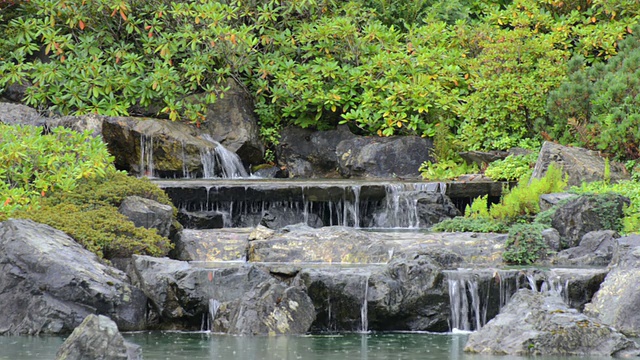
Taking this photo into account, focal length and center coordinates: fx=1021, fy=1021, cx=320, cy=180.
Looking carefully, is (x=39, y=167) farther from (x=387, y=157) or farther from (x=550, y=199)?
(x=387, y=157)

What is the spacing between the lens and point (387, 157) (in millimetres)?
18922

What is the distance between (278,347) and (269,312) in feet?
3.28

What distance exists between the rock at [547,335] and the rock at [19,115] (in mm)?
11660

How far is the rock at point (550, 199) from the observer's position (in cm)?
1400

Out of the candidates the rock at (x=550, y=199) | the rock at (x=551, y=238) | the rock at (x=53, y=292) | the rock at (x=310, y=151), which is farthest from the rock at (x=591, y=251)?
the rock at (x=310, y=151)

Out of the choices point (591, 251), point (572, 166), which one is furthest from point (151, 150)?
point (591, 251)

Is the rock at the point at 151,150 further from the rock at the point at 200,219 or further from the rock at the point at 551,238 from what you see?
the rock at the point at 551,238

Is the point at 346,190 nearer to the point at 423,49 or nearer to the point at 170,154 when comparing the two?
the point at 170,154

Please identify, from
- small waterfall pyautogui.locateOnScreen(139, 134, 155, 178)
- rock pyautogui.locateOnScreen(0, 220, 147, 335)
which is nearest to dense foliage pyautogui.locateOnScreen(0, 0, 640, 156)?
small waterfall pyautogui.locateOnScreen(139, 134, 155, 178)

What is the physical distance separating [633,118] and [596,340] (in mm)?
7764

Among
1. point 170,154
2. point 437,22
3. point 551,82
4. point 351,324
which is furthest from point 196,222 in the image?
point 437,22

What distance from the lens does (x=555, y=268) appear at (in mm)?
11797

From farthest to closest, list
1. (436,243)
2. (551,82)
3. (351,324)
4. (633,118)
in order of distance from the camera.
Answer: (551,82) < (633,118) < (436,243) < (351,324)

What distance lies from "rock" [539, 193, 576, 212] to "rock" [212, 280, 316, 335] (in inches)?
185
